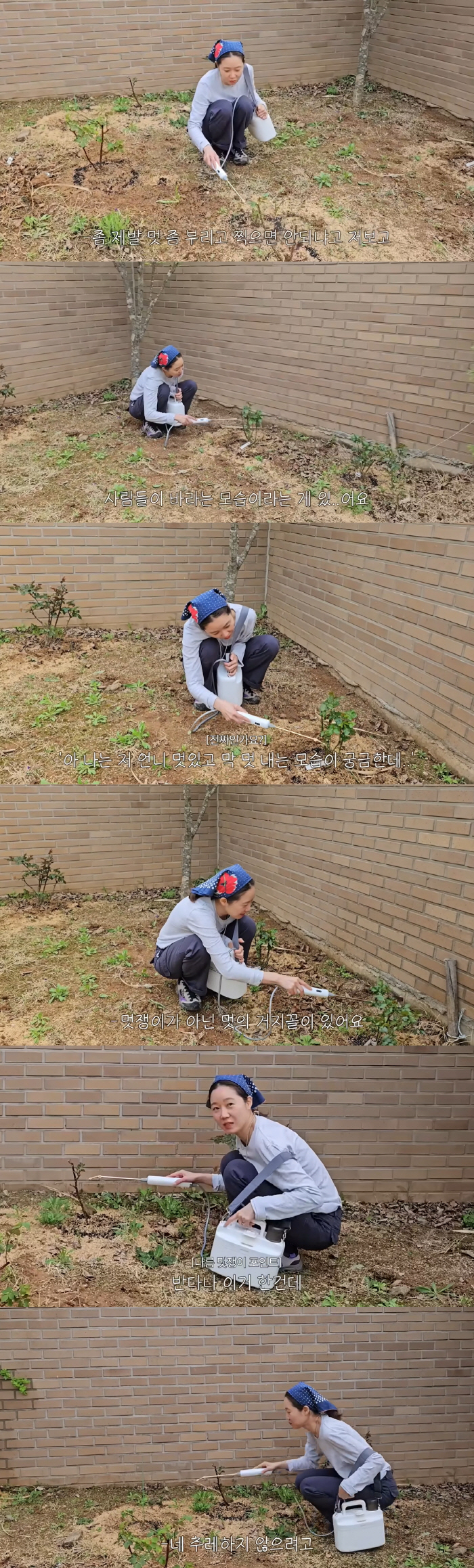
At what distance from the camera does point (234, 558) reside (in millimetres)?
6273

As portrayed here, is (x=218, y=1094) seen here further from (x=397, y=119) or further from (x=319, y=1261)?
(x=397, y=119)

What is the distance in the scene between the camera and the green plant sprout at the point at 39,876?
6.76 m

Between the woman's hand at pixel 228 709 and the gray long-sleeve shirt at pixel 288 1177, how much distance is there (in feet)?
6.29

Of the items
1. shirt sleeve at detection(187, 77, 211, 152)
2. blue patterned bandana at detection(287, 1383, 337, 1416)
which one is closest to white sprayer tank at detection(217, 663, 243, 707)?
shirt sleeve at detection(187, 77, 211, 152)

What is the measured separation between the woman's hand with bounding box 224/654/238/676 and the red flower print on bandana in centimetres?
105

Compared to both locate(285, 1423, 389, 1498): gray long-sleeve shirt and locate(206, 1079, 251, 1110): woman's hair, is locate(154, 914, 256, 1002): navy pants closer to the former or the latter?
locate(206, 1079, 251, 1110): woman's hair

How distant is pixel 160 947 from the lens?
563cm

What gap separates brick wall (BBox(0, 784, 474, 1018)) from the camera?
212 inches

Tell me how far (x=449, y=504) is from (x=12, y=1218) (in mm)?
4080

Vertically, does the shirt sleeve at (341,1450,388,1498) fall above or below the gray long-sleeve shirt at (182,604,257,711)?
below

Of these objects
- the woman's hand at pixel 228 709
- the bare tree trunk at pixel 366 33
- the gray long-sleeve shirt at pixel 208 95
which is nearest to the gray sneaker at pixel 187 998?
the woman's hand at pixel 228 709

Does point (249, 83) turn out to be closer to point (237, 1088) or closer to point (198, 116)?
point (198, 116)

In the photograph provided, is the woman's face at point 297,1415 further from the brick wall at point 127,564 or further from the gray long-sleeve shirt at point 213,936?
the brick wall at point 127,564

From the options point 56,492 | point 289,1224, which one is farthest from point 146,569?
point 289,1224
